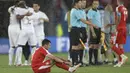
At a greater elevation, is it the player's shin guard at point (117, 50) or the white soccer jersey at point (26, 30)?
the white soccer jersey at point (26, 30)

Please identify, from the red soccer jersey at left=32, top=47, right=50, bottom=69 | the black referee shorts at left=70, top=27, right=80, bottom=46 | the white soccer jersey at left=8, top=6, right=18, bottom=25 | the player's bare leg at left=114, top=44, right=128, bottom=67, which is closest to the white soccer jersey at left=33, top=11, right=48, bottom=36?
the white soccer jersey at left=8, top=6, right=18, bottom=25

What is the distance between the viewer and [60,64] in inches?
596

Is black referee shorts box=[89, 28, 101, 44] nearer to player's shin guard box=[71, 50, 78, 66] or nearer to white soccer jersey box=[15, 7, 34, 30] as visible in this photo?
player's shin guard box=[71, 50, 78, 66]

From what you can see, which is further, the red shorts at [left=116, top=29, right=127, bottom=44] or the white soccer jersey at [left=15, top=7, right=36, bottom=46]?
the white soccer jersey at [left=15, top=7, right=36, bottom=46]

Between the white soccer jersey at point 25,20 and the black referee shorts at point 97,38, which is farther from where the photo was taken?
the white soccer jersey at point 25,20

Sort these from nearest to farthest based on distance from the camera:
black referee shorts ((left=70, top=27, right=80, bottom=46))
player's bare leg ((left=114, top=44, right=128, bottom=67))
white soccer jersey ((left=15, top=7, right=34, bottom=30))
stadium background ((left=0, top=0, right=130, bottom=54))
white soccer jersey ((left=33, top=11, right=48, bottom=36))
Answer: black referee shorts ((left=70, top=27, right=80, bottom=46)) < player's bare leg ((left=114, top=44, right=128, bottom=67)) < white soccer jersey ((left=15, top=7, right=34, bottom=30)) < white soccer jersey ((left=33, top=11, right=48, bottom=36)) < stadium background ((left=0, top=0, right=130, bottom=54))

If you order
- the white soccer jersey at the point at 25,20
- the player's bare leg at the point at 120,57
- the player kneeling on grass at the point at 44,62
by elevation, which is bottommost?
the player's bare leg at the point at 120,57

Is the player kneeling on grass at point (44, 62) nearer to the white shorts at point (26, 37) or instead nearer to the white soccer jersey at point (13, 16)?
the white shorts at point (26, 37)

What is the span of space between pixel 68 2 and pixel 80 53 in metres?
12.0

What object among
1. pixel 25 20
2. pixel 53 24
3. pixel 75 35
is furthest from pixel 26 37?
pixel 53 24

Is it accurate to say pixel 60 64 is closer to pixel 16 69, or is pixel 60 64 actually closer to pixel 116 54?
pixel 16 69

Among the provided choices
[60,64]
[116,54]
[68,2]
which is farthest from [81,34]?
[68,2]

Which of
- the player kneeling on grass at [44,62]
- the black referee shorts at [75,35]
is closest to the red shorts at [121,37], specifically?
the black referee shorts at [75,35]

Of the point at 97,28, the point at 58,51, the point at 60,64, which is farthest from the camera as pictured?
the point at 58,51
